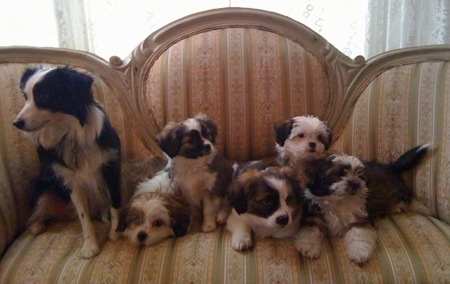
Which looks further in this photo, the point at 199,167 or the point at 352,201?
the point at 199,167

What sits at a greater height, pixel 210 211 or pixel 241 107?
pixel 241 107

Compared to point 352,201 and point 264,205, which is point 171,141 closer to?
point 264,205

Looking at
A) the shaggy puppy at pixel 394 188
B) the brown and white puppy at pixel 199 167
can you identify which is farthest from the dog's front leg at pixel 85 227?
the shaggy puppy at pixel 394 188

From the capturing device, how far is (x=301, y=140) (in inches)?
72.4

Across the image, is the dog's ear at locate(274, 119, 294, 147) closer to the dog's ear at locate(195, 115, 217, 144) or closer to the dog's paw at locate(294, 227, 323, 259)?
the dog's ear at locate(195, 115, 217, 144)

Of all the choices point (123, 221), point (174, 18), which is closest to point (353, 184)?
point (123, 221)

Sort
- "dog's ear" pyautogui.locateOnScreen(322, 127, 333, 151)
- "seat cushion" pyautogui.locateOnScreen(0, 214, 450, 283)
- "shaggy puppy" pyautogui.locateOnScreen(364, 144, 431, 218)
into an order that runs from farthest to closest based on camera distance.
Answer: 1. "dog's ear" pyautogui.locateOnScreen(322, 127, 333, 151)
2. "shaggy puppy" pyautogui.locateOnScreen(364, 144, 431, 218)
3. "seat cushion" pyautogui.locateOnScreen(0, 214, 450, 283)

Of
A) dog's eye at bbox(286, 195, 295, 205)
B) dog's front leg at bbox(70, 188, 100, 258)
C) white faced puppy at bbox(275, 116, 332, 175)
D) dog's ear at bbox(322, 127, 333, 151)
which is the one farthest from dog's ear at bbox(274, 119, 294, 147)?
dog's front leg at bbox(70, 188, 100, 258)

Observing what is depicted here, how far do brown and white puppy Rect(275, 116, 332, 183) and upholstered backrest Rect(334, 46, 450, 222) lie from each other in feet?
0.78

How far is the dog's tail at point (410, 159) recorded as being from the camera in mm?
1759

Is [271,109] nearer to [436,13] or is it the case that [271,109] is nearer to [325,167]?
[325,167]

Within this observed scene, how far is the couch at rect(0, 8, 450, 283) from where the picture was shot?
1528 millimetres

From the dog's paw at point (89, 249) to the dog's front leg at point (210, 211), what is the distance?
1.43ft

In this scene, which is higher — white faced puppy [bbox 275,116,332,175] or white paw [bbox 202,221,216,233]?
white faced puppy [bbox 275,116,332,175]
